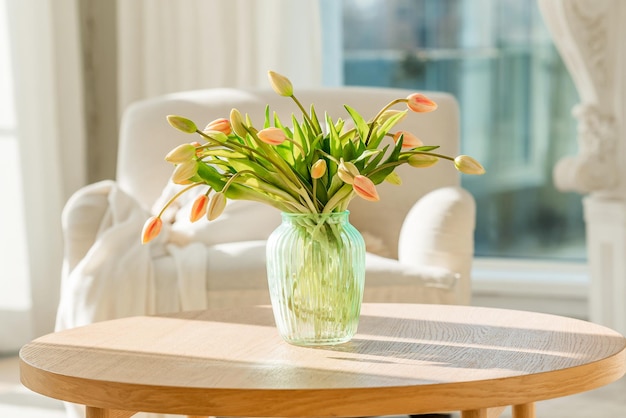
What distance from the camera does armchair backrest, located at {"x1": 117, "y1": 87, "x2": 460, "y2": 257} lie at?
9.65ft

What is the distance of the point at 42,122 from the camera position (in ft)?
12.4

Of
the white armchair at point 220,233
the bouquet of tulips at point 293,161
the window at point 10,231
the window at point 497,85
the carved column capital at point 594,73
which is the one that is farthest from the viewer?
the window at point 497,85

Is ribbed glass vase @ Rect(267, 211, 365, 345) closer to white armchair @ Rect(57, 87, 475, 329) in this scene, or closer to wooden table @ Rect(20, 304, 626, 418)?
wooden table @ Rect(20, 304, 626, 418)

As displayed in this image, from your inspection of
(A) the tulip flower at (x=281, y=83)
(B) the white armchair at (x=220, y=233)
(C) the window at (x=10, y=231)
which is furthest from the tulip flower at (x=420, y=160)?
(C) the window at (x=10, y=231)

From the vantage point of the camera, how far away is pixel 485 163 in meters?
4.22

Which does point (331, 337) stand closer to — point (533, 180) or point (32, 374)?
point (32, 374)

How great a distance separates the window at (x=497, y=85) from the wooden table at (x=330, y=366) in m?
2.50

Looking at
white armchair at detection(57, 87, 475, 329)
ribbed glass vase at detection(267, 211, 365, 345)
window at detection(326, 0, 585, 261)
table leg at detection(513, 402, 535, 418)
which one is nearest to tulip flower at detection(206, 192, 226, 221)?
ribbed glass vase at detection(267, 211, 365, 345)

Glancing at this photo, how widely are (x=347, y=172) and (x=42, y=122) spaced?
263cm

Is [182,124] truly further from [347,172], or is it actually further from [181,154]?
[347,172]

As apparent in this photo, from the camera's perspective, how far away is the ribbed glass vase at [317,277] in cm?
148

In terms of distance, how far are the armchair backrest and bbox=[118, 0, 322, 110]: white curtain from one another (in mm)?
759

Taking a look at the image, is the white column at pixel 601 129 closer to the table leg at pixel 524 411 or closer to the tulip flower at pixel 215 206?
the table leg at pixel 524 411

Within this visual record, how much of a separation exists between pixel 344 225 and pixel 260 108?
5.20ft
